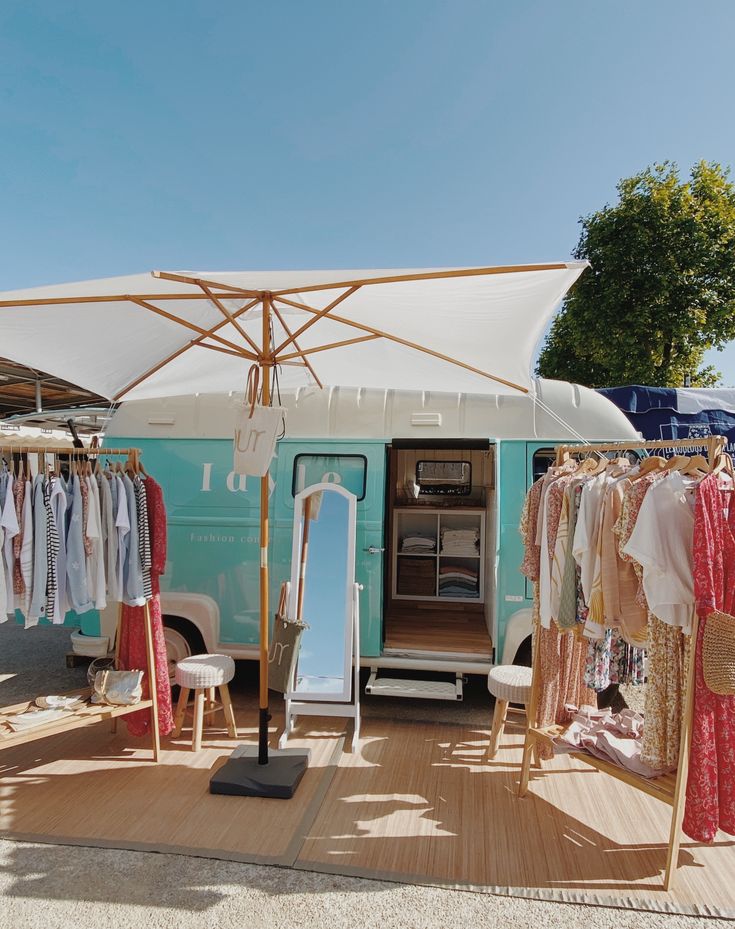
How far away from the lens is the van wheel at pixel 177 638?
4.92 metres

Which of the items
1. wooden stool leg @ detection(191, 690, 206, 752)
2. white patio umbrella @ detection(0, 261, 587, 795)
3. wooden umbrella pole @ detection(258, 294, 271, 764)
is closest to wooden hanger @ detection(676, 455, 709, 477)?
white patio umbrella @ detection(0, 261, 587, 795)

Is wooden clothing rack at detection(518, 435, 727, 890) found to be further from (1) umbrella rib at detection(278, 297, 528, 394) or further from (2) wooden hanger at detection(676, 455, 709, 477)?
(1) umbrella rib at detection(278, 297, 528, 394)

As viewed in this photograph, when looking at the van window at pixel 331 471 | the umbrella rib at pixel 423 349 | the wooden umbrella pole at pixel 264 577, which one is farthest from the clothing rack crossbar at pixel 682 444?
the wooden umbrella pole at pixel 264 577

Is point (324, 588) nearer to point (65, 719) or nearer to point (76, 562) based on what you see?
point (76, 562)

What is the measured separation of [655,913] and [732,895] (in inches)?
16.2

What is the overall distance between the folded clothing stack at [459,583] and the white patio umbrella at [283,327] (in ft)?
9.40

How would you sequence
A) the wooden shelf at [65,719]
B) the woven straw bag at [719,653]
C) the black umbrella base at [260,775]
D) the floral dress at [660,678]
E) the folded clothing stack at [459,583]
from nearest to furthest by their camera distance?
the woven straw bag at [719,653] < the floral dress at [660,678] < the wooden shelf at [65,719] < the black umbrella base at [260,775] < the folded clothing stack at [459,583]

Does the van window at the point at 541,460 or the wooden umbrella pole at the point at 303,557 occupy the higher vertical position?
the van window at the point at 541,460

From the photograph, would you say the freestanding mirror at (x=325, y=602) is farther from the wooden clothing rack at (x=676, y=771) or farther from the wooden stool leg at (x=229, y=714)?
the wooden clothing rack at (x=676, y=771)

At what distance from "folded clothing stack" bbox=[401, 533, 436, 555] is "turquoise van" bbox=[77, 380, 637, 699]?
1.21 m

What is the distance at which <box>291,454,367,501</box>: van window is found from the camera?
474 cm

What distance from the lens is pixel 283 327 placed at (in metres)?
3.96

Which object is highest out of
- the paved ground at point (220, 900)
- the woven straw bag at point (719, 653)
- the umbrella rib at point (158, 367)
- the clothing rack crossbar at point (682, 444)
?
the umbrella rib at point (158, 367)

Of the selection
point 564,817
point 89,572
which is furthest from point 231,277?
point 564,817
